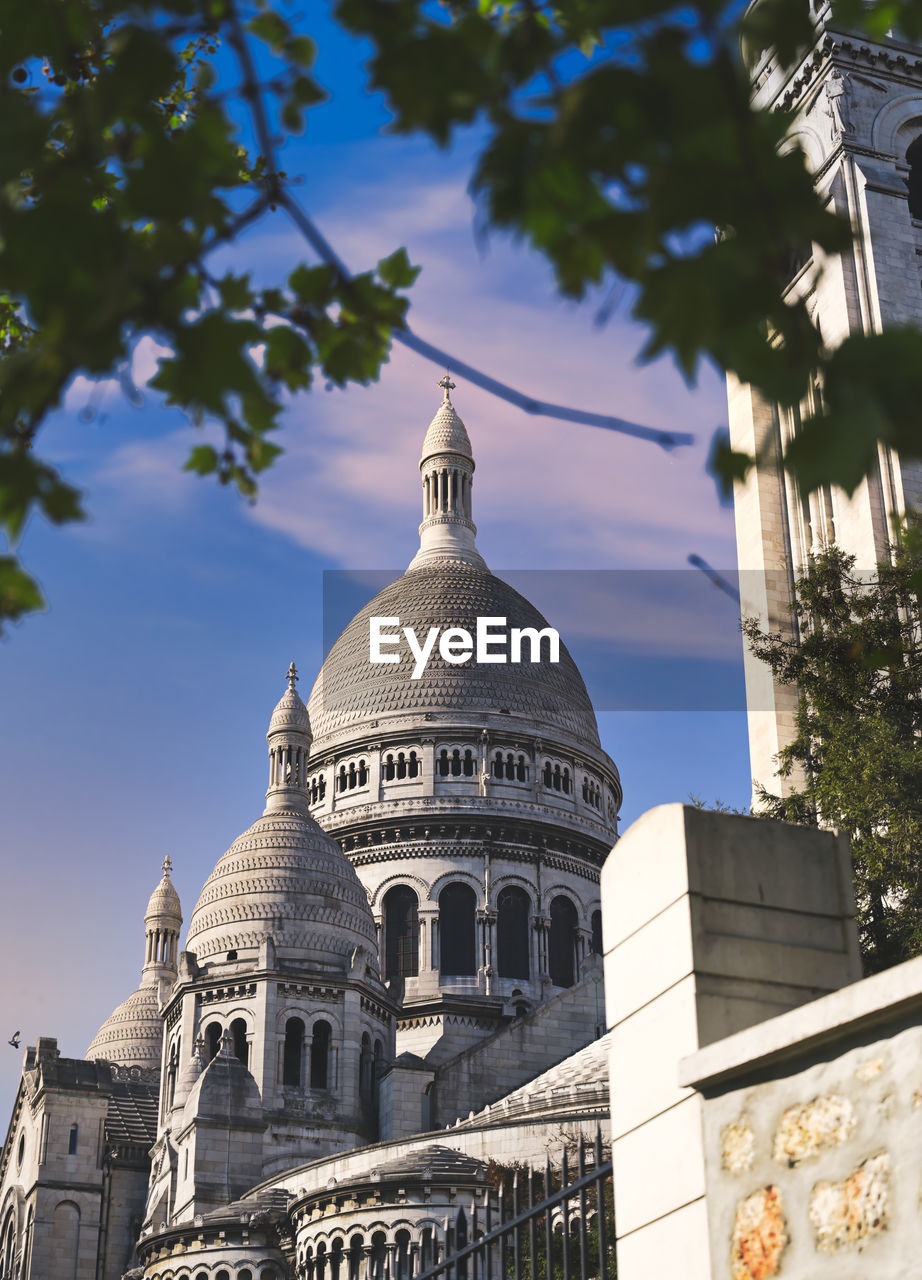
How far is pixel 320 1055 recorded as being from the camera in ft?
166

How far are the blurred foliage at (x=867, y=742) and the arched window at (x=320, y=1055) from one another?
27.1m

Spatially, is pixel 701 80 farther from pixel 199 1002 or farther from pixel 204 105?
pixel 199 1002

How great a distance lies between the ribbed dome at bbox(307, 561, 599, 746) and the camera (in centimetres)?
6938

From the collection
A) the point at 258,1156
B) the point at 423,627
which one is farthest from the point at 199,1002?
the point at 423,627

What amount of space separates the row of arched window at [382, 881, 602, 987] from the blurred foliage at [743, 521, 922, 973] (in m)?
38.2

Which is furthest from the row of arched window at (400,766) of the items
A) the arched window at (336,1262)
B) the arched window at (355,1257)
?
the arched window at (355,1257)

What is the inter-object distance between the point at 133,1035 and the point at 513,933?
15.2 meters

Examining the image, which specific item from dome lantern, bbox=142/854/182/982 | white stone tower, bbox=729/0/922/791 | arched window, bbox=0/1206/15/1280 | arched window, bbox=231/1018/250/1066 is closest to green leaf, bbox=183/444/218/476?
white stone tower, bbox=729/0/922/791

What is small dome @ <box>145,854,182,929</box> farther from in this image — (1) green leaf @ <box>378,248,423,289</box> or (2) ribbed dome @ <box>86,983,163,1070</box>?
(1) green leaf @ <box>378,248,423,289</box>

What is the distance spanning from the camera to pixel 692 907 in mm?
7234

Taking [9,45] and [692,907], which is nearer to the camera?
[9,45]

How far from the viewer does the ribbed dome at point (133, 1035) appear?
66.1 meters

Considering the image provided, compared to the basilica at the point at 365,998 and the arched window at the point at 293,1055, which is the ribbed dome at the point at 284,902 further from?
the arched window at the point at 293,1055

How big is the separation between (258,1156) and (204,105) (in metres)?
43.7
